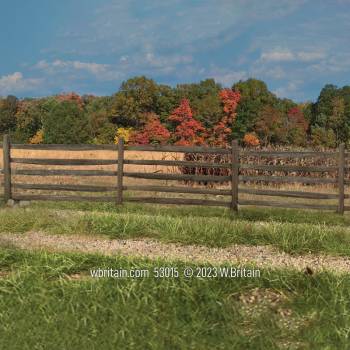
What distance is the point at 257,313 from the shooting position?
459 centimetres

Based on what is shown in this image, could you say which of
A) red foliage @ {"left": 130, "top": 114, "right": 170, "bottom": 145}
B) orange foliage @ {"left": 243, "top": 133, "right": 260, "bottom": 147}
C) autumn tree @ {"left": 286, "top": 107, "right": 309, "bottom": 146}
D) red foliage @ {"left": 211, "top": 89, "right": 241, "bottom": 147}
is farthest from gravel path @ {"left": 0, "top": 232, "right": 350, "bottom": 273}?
autumn tree @ {"left": 286, "top": 107, "right": 309, "bottom": 146}

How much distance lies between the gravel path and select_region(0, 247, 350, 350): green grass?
40.0 inches

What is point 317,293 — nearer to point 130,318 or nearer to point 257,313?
point 257,313

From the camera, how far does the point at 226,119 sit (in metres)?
56.4

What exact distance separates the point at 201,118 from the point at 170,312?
50.4 meters

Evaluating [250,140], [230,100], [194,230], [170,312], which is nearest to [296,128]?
[250,140]

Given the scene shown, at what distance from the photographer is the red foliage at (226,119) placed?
54.1 meters

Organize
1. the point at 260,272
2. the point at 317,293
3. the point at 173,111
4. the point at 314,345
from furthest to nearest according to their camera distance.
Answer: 1. the point at 173,111
2. the point at 260,272
3. the point at 317,293
4. the point at 314,345

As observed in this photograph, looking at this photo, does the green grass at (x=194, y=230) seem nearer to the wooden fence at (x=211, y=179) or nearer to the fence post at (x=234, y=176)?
the wooden fence at (x=211, y=179)

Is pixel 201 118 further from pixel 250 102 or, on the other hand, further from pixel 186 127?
pixel 250 102

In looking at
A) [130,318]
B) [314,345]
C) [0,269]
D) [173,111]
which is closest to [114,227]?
[0,269]

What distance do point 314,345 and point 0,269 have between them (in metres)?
3.81

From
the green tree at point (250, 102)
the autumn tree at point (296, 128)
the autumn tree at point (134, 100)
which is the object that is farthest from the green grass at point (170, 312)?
the autumn tree at point (296, 128)

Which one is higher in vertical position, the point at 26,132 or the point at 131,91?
the point at 131,91
